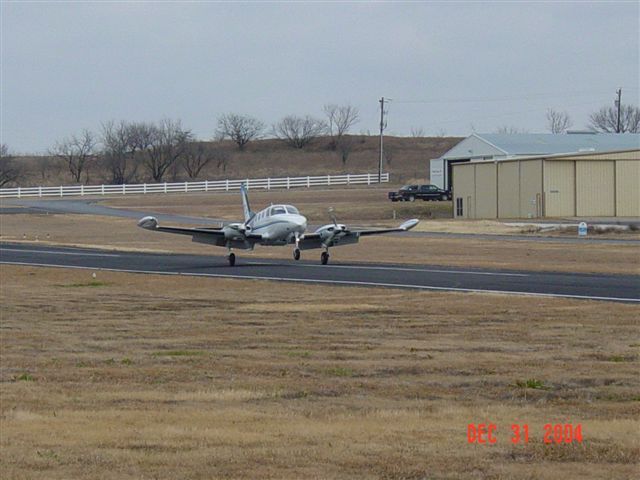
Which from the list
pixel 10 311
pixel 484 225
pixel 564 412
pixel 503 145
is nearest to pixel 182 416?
pixel 564 412

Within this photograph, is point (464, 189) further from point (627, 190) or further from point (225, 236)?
point (225, 236)

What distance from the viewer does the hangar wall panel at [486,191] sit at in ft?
258

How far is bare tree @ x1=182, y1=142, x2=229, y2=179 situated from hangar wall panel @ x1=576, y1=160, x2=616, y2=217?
83.2 meters

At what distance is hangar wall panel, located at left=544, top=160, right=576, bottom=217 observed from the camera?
7288 cm

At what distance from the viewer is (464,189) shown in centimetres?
8144

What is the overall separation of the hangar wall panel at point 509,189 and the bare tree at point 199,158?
3061 inches

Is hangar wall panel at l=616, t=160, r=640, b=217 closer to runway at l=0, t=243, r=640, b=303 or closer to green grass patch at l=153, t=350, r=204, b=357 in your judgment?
runway at l=0, t=243, r=640, b=303

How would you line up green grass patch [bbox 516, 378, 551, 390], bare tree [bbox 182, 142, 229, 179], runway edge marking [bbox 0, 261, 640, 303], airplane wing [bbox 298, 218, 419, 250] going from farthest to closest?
bare tree [bbox 182, 142, 229, 179]
airplane wing [bbox 298, 218, 419, 250]
runway edge marking [bbox 0, 261, 640, 303]
green grass patch [bbox 516, 378, 551, 390]

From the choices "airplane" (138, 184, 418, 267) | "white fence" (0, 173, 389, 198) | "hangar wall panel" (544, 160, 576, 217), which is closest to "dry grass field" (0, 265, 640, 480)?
"airplane" (138, 184, 418, 267)

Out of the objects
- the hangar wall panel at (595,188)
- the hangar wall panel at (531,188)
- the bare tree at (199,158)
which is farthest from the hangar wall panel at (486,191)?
the bare tree at (199,158)

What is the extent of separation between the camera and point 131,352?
62.7 ft

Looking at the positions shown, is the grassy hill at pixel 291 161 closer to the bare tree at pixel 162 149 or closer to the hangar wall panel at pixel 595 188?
the bare tree at pixel 162 149

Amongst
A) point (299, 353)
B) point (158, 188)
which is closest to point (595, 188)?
point (158, 188)

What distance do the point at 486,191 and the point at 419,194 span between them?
1834 cm
